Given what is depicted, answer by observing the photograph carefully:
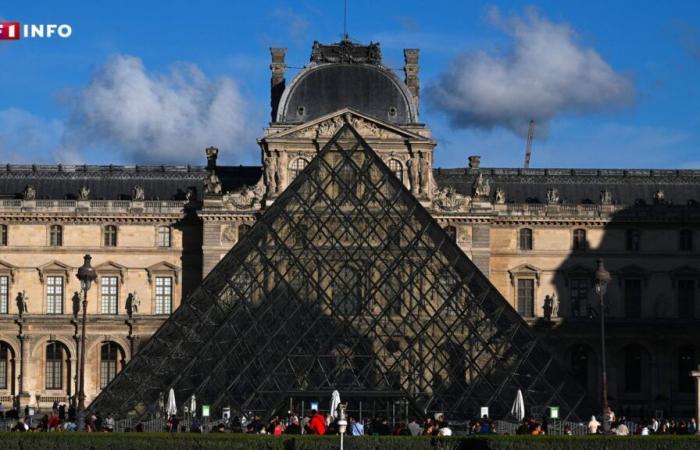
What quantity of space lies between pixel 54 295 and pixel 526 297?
18.9 metres

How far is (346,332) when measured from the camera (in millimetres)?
50594

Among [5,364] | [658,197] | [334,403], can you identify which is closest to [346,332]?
[334,403]

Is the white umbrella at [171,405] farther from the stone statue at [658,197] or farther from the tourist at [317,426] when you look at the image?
the stone statue at [658,197]

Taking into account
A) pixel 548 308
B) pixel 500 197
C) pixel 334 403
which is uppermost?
pixel 500 197

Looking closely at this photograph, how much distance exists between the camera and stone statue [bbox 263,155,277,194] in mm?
74812

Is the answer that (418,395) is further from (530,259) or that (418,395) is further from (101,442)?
(530,259)

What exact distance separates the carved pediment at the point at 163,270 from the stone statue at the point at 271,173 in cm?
542

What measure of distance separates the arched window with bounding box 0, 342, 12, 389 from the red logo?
89.4ft

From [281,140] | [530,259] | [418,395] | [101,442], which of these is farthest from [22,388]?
[101,442]

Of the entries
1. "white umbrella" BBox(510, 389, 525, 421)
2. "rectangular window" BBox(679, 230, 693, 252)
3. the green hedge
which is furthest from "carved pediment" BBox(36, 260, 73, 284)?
the green hedge

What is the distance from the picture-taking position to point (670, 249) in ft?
255

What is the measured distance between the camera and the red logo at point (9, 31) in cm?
5012

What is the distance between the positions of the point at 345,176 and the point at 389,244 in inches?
160

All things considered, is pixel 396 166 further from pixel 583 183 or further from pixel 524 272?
pixel 583 183
